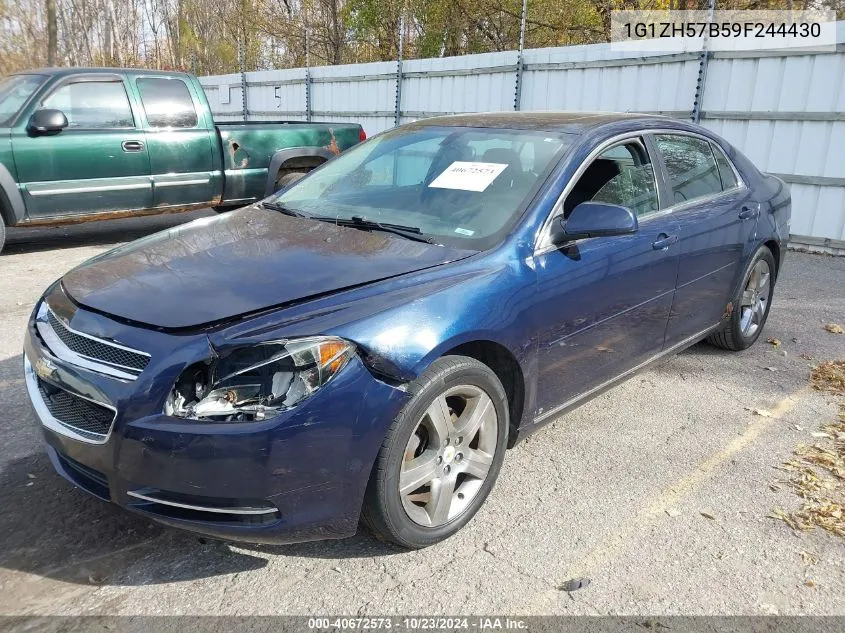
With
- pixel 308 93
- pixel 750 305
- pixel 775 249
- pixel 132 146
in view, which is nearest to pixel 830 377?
pixel 750 305

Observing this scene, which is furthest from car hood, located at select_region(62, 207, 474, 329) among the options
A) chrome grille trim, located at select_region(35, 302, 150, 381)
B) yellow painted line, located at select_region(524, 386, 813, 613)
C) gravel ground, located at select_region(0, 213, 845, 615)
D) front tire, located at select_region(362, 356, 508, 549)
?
yellow painted line, located at select_region(524, 386, 813, 613)

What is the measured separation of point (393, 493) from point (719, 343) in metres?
3.44

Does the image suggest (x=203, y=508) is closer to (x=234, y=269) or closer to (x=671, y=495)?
(x=234, y=269)

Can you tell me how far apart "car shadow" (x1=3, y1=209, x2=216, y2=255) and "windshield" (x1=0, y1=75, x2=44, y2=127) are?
1395mm

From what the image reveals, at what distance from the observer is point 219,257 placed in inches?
114

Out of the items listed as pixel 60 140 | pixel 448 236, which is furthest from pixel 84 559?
pixel 60 140

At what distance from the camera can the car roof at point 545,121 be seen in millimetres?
3566

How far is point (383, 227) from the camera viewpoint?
3.18 m

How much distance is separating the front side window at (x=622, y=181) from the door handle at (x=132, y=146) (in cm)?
593

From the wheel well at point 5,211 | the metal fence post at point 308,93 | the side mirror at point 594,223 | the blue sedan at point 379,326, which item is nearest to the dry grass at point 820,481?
the blue sedan at point 379,326

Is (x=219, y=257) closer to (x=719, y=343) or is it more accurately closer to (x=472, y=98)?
(x=719, y=343)

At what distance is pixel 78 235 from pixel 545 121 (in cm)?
714

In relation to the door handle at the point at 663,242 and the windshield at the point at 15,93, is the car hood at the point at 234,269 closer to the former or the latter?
the door handle at the point at 663,242

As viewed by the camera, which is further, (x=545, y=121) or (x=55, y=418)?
(x=545, y=121)
